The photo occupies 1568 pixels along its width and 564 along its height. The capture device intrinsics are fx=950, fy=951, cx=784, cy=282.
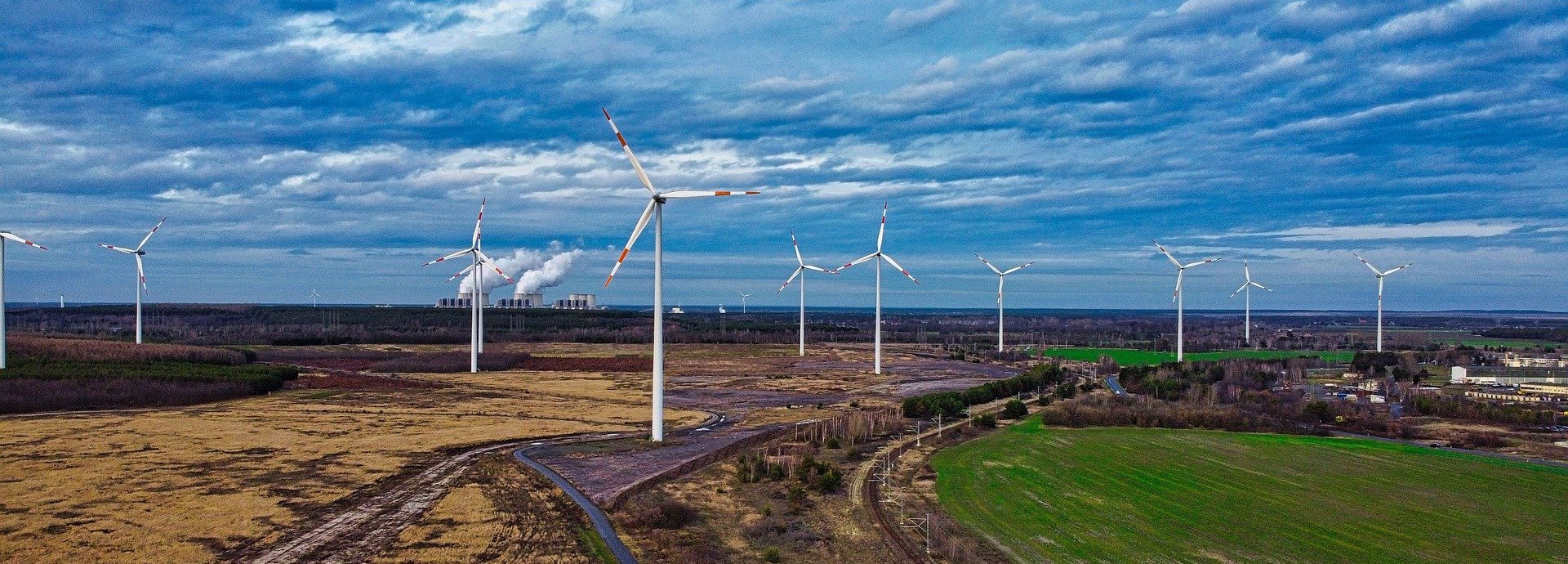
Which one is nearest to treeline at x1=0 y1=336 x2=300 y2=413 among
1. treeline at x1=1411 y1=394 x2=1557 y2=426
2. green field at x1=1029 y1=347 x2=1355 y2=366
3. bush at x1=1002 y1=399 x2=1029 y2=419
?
bush at x1=1002 y1=399 x2=1029 y2=419

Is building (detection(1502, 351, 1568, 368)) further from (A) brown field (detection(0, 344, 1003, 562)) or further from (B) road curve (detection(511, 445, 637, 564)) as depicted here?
(B) road curve (detection(511, 445, 637, 564))

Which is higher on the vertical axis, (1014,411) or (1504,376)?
(1014,411)

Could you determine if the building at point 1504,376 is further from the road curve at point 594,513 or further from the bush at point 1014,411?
the road curve at point 594,513

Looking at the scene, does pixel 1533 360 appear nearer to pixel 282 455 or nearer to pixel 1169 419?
pixel 1169 419

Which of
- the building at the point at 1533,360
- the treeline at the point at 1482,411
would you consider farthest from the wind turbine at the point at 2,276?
the building at the point at 1533,360

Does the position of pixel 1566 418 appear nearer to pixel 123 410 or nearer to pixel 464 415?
pixel 464 415

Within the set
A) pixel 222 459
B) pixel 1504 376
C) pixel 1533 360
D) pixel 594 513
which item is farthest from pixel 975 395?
pixel 1533 360

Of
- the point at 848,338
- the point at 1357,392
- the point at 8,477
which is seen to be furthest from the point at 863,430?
the point at 848,338
